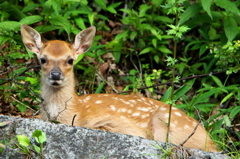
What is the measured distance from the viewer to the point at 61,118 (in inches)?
192

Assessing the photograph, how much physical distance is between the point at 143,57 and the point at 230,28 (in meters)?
1.98

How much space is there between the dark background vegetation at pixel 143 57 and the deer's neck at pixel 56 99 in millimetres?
121

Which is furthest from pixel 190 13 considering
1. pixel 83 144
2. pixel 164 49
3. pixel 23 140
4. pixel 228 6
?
pixel 23 140

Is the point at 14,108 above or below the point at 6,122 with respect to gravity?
below

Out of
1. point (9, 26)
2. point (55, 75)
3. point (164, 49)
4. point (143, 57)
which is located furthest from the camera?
point (143, 57)

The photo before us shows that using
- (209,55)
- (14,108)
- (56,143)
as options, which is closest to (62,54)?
(14,108)

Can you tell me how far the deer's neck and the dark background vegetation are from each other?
0.12 meters

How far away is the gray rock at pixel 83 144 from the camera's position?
11.0 feet

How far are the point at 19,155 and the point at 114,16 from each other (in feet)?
15.8

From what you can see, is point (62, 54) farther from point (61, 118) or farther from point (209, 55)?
point (209, 55)

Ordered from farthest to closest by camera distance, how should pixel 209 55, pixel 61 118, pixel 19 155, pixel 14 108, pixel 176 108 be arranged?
1. pixel 209 55
2. pixel 14 108
3. pixel 176 108
4. pixel 61 118
5. pixel 19 155

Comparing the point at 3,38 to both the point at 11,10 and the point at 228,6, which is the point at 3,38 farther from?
the point at 228,6

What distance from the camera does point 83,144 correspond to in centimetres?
344

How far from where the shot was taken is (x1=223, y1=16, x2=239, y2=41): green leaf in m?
5.47
